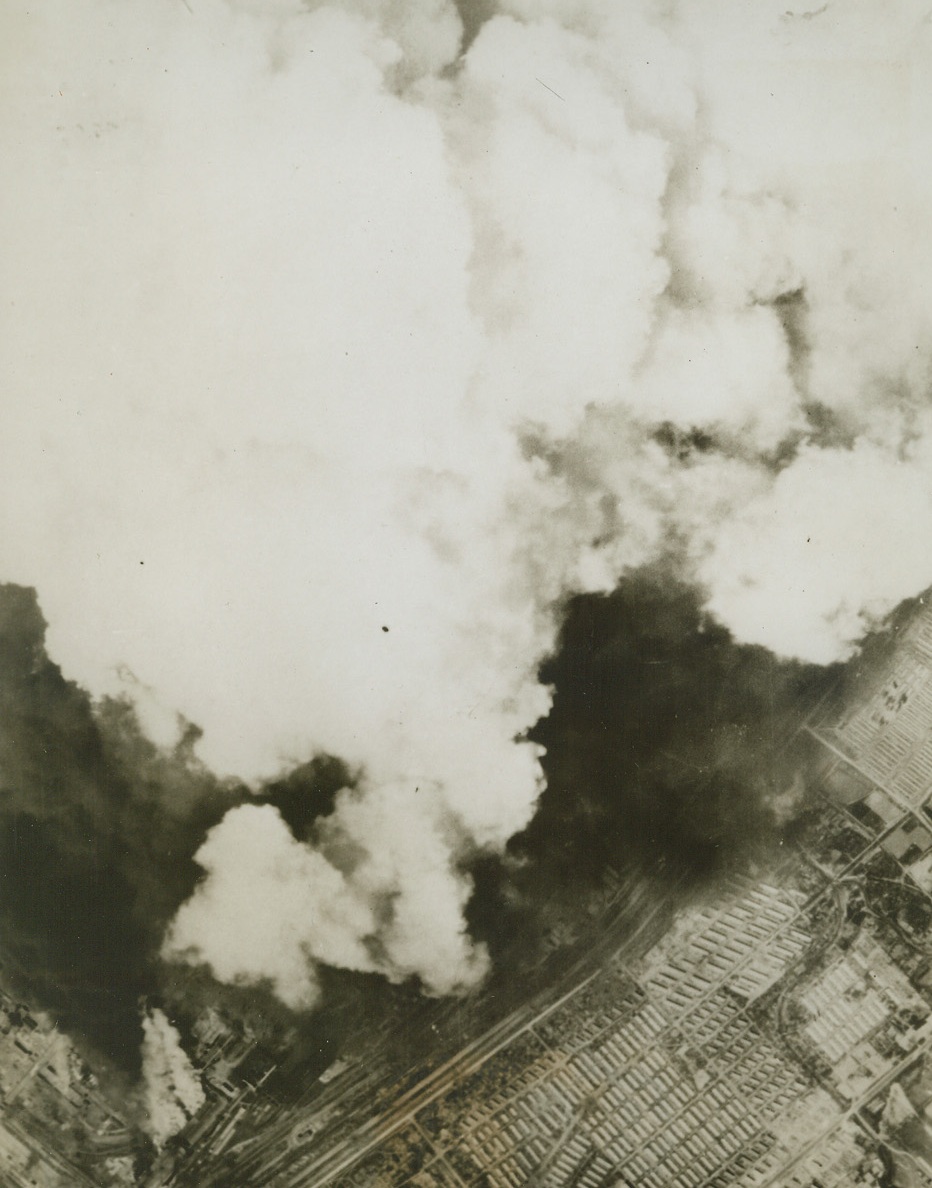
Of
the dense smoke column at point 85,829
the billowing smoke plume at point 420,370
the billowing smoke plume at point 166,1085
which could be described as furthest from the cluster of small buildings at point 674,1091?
the dense smoke column at point 85,829

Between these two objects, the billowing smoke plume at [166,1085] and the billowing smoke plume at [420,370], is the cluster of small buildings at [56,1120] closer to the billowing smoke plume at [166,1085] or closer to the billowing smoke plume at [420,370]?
the billowing smoke plume at [166,1085]

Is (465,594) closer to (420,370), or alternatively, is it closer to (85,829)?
(420,370)

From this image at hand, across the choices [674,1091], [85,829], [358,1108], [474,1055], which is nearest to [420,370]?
[85,829]

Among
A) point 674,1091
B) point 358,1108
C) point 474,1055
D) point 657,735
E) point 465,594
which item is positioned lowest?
point 674,1091

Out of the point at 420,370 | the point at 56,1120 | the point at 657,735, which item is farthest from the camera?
the point at 56,1120

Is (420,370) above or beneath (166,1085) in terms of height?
above

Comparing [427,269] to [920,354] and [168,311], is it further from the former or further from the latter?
[920,354]
